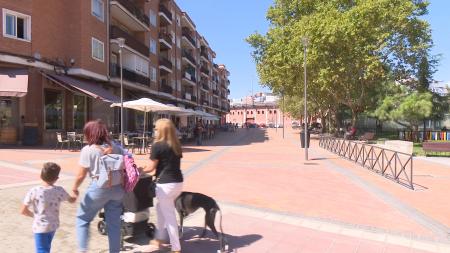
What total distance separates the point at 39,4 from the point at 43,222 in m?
21.5

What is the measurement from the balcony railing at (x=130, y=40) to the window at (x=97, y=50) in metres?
1.72

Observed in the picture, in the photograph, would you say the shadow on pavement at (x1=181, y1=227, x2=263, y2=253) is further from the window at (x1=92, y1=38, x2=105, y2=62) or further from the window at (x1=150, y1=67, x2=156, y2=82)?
the window at (x1=150, y1=67, x2=156, y2=82)

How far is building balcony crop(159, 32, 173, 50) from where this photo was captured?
4324cm

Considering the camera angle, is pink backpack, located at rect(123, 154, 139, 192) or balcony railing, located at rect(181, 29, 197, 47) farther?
balcony railing, located at rect(181, 29, 197, 47)

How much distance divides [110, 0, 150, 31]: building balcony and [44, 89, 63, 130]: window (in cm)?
860

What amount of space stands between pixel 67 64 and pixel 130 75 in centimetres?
823

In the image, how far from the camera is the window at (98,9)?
27.2m

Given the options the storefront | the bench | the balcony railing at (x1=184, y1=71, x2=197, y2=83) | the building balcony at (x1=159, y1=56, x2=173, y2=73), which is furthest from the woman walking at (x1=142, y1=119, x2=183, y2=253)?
the balcony railing at (x1=184, y1=71, x2=197, y2=83)

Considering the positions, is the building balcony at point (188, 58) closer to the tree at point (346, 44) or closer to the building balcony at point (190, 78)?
the building balcony at point (190, 78)

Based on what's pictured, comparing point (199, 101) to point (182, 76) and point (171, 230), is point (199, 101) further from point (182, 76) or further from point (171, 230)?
point (171, 230)

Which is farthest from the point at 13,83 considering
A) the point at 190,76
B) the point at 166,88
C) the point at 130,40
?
the point at 190,76

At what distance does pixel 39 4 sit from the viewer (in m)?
22.8

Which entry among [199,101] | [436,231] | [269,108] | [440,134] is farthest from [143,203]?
[269,108]

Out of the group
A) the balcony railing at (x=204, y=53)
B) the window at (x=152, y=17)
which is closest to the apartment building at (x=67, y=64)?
the window at (x=152, y=17)
